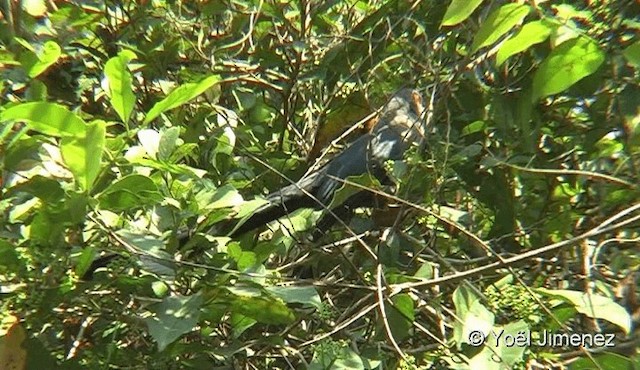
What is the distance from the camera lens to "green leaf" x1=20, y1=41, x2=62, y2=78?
4.42 ft

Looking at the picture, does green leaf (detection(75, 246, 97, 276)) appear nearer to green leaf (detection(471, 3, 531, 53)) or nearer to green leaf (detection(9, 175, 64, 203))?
green leaf (detection(9, 175, 64, 203))

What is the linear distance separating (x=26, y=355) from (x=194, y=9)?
3.61 feet

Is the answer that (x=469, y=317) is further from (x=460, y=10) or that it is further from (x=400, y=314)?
(x=460, y=10)

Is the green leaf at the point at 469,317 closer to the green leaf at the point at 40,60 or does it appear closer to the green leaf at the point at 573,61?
the green leaf at the point at 573,61

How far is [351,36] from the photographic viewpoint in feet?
5.84

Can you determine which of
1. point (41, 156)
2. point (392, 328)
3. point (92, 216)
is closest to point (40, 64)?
point (41, 156)

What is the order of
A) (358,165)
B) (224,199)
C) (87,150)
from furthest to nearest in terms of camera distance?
(358,165) < (224,199) < (87,150)

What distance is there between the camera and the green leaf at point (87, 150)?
1.09 m

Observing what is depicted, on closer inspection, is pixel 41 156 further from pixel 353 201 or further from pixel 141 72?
pixel 141 72

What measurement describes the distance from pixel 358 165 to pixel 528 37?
0.64 metres

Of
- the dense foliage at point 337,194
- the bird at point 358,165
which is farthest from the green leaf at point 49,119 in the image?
the bird at point 358,165

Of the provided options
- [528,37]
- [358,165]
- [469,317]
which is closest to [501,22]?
[528,37]

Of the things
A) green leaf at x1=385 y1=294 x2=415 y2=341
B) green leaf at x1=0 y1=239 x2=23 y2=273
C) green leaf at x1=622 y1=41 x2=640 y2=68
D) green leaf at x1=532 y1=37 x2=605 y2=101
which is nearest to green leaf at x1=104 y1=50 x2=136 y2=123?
green leaf at x1=0 y1=239 x2=23 y2=273

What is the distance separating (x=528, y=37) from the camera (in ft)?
3.64
